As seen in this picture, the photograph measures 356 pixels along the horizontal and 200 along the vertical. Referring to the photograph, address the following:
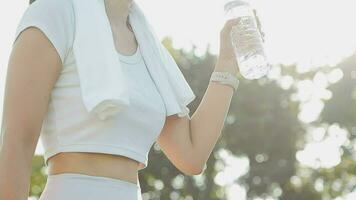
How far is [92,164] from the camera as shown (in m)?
2.28

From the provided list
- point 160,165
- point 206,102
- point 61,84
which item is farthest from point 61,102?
point 160,165

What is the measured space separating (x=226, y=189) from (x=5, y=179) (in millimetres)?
33750

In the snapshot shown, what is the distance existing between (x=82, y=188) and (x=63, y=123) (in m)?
0.18

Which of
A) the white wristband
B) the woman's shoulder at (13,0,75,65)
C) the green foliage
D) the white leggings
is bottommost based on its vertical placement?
the green foliage

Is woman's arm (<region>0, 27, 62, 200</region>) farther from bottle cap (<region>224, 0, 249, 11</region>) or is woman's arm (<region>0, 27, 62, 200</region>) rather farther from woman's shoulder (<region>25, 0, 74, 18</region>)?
bottle cap (<region>224, 0, 249, 11</region>)

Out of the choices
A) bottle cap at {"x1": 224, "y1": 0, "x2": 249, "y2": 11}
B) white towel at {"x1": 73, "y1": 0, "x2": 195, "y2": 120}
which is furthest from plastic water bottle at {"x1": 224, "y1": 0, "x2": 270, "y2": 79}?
white towel at {"x1": 73, "y1": 0, "x2": 195, "y2": 120}

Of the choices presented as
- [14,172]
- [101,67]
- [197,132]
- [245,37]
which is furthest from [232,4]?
[14,172]

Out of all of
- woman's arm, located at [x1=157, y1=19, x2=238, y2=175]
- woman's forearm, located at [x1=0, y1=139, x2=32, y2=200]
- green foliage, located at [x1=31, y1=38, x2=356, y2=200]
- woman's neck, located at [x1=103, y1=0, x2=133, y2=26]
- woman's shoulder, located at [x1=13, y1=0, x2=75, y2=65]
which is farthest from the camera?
green foliage, located at [x1=31, y1=38, x2=356, y2=200]

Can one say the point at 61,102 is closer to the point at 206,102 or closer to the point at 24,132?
the point at 24,132

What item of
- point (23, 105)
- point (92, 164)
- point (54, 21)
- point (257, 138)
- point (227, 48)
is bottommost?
point (257, 138)

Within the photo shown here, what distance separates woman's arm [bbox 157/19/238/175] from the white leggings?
18.5 inches

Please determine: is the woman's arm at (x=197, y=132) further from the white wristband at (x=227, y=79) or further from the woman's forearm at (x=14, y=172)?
the woman's forearm at (x=14, y=172)

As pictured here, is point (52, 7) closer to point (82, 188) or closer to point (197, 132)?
point (82, 188)

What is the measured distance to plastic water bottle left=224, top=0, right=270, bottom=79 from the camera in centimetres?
293
